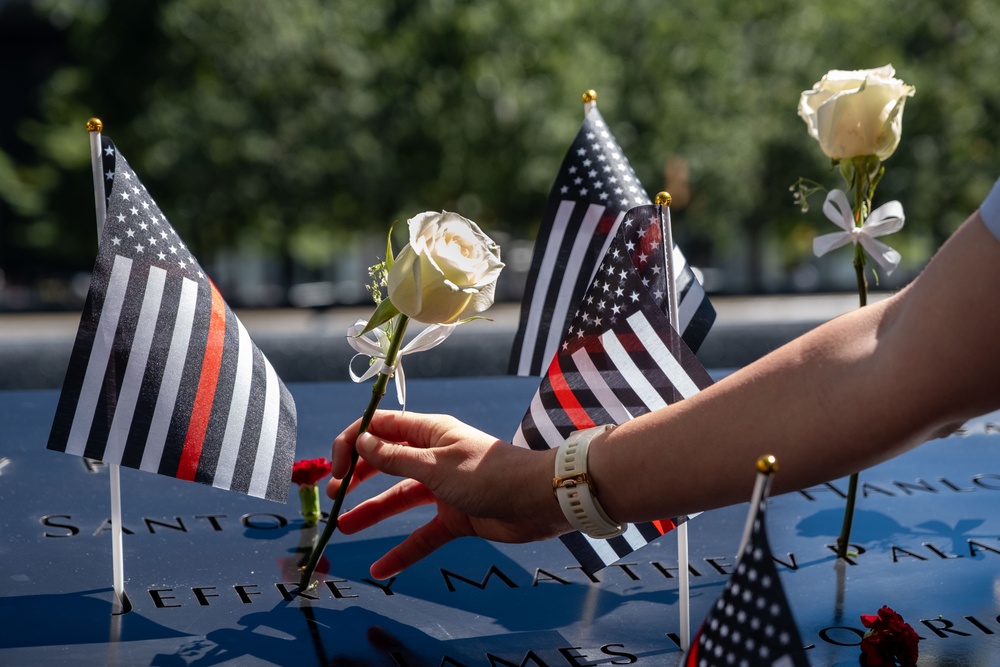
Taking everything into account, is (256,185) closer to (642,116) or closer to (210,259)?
(210,259)

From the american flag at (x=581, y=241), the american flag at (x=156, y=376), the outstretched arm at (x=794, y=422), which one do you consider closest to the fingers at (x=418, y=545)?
the outstretched arm at (x=794, y=422)

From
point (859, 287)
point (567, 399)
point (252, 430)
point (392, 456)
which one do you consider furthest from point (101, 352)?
point (859, 287)

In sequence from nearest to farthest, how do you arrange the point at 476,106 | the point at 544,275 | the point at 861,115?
1. the point at 861,115
2. the point at 544,275
3. the point at 476,106

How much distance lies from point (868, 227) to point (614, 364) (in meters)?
0.89

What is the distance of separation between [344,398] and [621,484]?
3.05m

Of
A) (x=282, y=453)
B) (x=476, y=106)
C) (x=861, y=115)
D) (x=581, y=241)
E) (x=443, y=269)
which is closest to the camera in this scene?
(x=443, y=269)

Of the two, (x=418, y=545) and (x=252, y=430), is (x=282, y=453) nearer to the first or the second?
(x=252, y=430)

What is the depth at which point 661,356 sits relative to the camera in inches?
88.0

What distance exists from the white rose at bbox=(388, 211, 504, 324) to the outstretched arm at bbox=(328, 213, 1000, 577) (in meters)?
0.23

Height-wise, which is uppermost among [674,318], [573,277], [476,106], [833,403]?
[476,106]

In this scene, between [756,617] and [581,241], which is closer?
[756,617]

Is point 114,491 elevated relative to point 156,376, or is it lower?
lower

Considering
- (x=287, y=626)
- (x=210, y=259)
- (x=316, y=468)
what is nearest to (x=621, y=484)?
(x=287, y=626)

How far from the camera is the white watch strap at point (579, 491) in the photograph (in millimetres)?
1842
